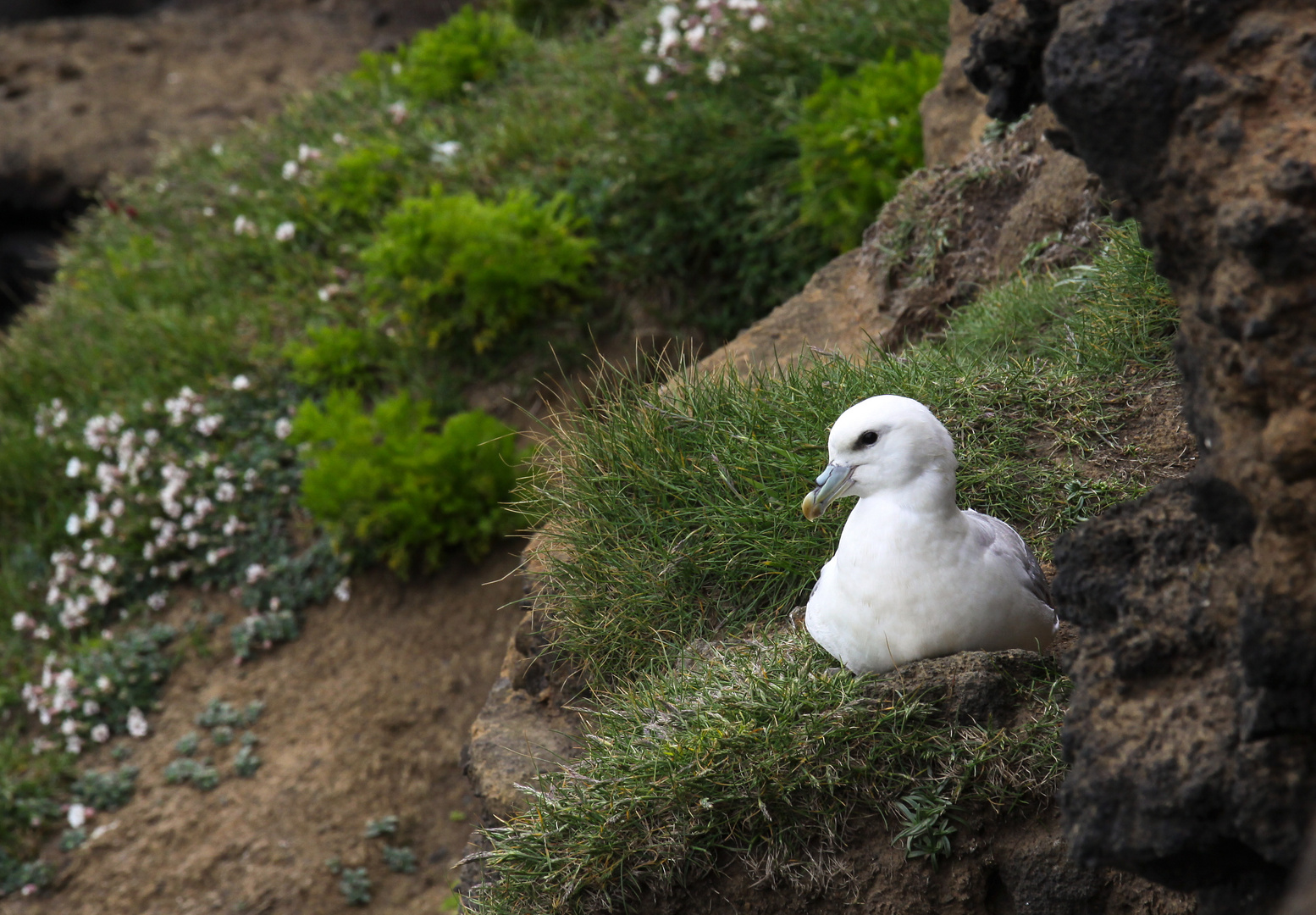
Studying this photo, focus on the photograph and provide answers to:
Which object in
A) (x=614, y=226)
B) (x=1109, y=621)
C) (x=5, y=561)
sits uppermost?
(x=1109, y=621)

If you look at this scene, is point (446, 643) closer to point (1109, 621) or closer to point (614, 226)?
point (614, 226)

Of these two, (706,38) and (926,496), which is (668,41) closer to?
(706,38)

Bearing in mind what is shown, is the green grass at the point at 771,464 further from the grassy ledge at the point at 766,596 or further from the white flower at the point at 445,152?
the white flower at the point at 445,152

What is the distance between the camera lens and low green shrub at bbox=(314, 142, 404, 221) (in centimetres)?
711

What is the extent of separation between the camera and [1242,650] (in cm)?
168

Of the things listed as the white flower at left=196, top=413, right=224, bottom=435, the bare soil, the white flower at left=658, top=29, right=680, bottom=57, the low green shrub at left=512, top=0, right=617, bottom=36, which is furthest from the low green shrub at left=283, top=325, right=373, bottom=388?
the low green shrub at left=512, top=0, right=617, bottom=36

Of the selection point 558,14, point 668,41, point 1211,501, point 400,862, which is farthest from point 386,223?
point 1211,501

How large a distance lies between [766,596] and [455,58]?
6057 millimetres

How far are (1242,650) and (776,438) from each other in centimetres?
200

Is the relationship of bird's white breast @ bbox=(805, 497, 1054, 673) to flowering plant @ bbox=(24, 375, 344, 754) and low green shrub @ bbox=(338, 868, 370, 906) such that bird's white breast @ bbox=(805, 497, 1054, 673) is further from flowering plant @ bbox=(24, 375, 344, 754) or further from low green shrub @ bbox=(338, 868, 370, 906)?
flowering plant @ bbox=(24, 375, 344, 754)

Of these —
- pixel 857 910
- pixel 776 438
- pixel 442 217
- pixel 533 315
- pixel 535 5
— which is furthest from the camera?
pixel 535 5

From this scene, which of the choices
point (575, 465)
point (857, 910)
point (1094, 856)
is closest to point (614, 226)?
point (575, 465)

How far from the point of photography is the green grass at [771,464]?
3334mm

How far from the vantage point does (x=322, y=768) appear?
5.33 metres
